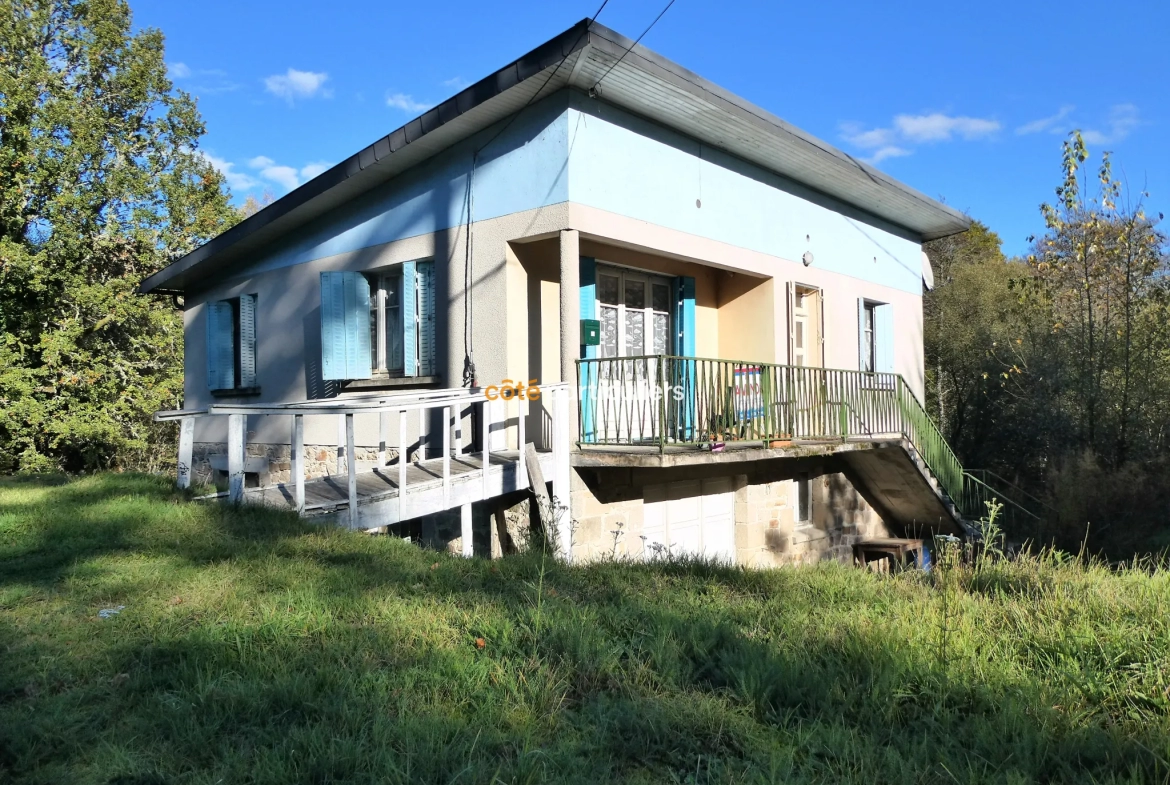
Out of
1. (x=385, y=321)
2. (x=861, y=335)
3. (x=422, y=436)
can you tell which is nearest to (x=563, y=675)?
(x=422, y=436)

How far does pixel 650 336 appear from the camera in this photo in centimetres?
1087

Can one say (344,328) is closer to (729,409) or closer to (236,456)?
(236,456)

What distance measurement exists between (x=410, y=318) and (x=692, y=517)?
4.31 m

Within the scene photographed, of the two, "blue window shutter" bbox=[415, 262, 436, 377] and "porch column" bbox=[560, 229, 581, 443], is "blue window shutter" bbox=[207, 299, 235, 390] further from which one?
"porch column" bbox=[560, 229, 581, 443]

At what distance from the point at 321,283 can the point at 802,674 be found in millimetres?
8447

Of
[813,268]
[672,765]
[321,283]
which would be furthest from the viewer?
[813,268]

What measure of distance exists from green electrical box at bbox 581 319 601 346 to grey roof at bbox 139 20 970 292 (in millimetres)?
2393

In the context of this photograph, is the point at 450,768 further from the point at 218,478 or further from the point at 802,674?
the point at 218,478

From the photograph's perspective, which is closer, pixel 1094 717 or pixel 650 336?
pixel 1094 717

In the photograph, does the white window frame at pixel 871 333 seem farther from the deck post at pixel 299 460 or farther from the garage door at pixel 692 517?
the deck post at pixel 299 460

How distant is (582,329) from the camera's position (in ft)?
30.2

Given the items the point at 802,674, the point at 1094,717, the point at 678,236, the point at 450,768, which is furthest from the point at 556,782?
the point at 678,236

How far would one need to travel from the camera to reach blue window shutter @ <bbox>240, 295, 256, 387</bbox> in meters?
12.8

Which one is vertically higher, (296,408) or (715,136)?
(715,136)
